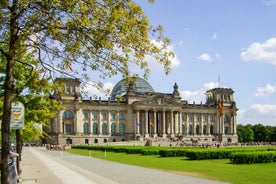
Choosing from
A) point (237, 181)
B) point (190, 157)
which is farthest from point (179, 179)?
point (190, 157)

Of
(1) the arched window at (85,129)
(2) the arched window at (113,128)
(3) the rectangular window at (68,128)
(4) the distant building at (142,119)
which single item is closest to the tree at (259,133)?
(4) the distant building at (142,119)

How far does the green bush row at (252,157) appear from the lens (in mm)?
34688

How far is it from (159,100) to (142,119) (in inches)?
370

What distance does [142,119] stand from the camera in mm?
139750

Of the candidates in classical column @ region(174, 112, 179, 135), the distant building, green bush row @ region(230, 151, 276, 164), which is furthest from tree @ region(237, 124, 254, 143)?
green bush row @ region(230, 151, 276, 164)

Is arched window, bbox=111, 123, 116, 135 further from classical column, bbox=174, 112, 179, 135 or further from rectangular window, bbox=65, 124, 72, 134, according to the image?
classical column, bbox=174, 112, 179, 135

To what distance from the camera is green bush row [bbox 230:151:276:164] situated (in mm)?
34688

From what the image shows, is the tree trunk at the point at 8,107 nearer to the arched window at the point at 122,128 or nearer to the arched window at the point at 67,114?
the arched window at the point at 67,114

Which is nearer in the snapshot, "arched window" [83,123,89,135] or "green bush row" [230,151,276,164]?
"green bush row" [230,151,276,164]

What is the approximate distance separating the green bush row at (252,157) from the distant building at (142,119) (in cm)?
8523

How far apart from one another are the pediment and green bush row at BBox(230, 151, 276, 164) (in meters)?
101

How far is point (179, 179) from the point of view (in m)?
23.3

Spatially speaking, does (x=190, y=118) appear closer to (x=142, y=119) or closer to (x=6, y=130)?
(x=142, y=119)

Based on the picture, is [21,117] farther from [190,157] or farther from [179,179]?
[190,157]
